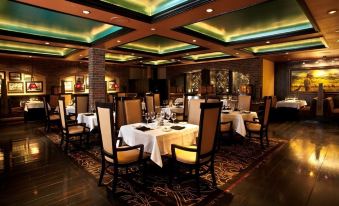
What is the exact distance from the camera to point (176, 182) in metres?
3.02

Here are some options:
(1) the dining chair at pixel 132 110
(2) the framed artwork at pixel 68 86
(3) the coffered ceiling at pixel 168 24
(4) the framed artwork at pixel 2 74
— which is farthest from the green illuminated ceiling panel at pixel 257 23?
(4) the framed artwork at pixel 2 74

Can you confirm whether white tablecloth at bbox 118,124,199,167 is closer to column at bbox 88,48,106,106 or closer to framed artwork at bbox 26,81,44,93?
column at bbox 88,48,106,106

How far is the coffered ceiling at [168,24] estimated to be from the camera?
3.57 meters

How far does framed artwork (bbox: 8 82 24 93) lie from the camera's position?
927 centimetres

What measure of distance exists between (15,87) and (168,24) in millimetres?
8648

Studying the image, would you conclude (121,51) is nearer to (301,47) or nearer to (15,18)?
(15,18)

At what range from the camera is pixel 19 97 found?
9477 mm

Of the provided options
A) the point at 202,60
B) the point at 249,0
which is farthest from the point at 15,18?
the point at 202,60

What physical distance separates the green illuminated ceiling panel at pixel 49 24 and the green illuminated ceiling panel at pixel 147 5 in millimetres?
1176

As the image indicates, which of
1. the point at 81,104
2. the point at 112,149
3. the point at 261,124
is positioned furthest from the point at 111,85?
the point at 112,149

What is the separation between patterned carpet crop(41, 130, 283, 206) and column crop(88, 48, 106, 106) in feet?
8.34

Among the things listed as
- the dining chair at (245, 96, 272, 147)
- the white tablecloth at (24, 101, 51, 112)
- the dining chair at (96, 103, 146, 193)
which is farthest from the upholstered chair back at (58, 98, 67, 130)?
the white tablecloth at (24, 101, 51, 112)

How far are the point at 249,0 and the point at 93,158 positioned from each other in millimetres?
3975

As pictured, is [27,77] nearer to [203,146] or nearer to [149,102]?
[149,102]
